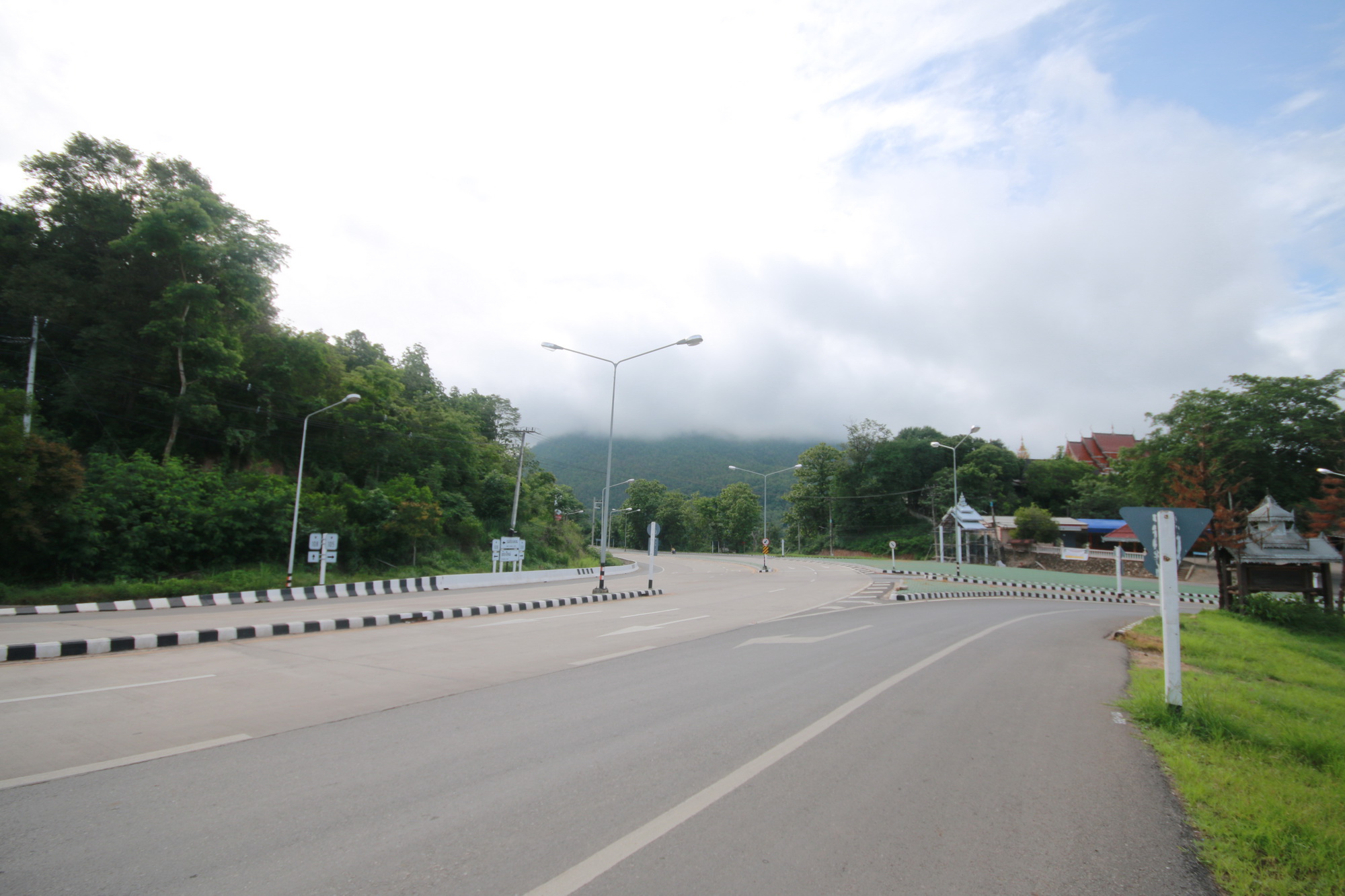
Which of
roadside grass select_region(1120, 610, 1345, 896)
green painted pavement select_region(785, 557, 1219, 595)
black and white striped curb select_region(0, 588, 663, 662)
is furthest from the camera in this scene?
green painted pavement select_region(785, 557, 1219, 595)

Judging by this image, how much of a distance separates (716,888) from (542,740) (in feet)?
8.90

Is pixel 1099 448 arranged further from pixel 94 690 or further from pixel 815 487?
pixel 94 690

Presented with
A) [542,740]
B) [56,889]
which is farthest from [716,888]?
[56,889]

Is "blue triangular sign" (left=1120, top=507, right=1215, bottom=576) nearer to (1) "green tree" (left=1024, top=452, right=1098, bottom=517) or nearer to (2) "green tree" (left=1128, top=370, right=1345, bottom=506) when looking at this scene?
(2) "green tree" (left=1128, top=370, right=1345, bottom=506)

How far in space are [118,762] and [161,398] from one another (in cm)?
2844

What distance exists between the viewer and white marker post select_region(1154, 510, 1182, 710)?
6477 millimetres

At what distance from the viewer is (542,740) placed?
5484 mm

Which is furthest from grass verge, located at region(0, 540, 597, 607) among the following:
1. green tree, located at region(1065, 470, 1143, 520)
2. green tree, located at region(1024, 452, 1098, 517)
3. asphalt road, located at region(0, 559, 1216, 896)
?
green tree, located at region(1024, 452, 1098, 517)

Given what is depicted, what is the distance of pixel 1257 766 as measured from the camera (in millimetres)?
5328

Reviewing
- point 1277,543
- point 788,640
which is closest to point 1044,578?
point 1277,543

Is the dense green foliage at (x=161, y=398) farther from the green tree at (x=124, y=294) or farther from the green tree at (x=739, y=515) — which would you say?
the green tree at (x=739, y=515)

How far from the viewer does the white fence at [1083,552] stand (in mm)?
43312

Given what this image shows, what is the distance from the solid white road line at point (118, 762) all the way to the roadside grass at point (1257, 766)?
6896mm

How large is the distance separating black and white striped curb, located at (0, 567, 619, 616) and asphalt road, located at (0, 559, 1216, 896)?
13.6m
